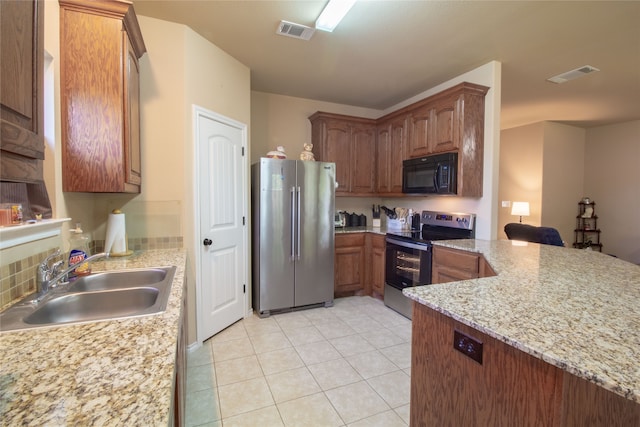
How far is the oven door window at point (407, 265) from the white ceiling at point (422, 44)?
189 centimetres

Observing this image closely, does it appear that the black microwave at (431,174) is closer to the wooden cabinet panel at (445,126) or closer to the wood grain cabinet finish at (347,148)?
the wooden cabinet panel at (445,126)

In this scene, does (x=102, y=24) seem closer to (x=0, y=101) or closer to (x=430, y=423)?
(x=0, y=101)

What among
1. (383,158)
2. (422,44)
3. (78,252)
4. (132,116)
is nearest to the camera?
(78,252)

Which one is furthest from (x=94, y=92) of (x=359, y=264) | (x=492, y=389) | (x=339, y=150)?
(x=359, y=264)

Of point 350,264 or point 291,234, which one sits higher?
point 291,234

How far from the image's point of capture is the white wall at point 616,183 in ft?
16.9

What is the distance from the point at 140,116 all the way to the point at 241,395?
6.97 ft

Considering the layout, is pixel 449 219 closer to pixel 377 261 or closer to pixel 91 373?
pixel 377 261

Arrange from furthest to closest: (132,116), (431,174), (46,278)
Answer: (431,174), (132,116), (46,278)

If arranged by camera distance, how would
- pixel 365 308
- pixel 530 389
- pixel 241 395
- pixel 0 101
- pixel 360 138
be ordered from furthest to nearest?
pixel 360 138 < pixel 365 308 < pixel 241 395 < pixel 530 389 < pixel 0 101

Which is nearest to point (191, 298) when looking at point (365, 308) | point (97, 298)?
point (97, 298)

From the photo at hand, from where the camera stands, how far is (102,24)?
5.54 feet

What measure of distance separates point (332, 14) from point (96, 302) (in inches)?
90.8

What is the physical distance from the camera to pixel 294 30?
2.46m
